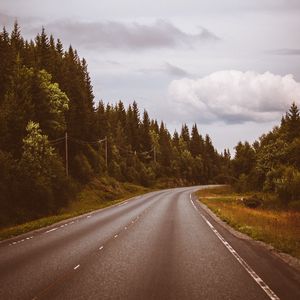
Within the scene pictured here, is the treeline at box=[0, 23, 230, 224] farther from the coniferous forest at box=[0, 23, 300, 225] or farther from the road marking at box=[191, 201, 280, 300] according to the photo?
the road marking at box=[191, 201, 280, 300]

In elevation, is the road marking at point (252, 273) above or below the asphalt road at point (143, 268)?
below

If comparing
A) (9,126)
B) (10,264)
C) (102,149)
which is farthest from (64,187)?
(102,149)

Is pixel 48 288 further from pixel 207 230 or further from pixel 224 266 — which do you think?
pixel 207 230

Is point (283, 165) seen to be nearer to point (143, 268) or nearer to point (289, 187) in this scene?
point (289, 187)

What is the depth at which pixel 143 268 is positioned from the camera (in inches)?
484

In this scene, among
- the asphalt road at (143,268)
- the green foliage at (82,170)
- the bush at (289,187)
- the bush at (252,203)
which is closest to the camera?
the asphalt road at (143,268)

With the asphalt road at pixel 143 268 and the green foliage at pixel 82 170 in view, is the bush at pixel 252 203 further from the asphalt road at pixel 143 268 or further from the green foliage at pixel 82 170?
the green foliage at pixel 82 170

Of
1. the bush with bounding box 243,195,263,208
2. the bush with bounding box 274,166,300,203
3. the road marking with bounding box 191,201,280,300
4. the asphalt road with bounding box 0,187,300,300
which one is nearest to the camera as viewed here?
the road marking with bounding box 191,201,280,300

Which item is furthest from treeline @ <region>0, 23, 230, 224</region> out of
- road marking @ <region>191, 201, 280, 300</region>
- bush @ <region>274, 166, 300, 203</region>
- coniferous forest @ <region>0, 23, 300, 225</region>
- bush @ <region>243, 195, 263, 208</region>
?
road marking @ <region>191, 201, 280, 300</region>

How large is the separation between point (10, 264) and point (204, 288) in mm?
6341

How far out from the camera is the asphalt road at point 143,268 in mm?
9516

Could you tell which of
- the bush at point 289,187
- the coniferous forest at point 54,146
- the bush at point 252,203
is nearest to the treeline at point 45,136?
the coniferous forest at point 54,146

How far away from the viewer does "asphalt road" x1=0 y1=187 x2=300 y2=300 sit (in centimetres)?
952

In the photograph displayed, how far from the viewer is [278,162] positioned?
5791cm
